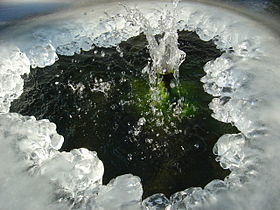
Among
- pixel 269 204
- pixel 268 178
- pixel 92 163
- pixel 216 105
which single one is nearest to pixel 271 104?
pixel 216 105

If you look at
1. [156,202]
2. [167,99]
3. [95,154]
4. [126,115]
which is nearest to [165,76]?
[167,99]

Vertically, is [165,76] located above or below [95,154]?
above

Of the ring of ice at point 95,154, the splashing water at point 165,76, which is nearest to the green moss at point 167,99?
the splashing water at point 165,76

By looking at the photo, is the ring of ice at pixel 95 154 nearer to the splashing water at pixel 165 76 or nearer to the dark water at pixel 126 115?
the dark water at pixel 126 115

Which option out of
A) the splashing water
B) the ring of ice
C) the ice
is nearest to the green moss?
the splashing water

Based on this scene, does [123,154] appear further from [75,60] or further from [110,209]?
[75,60]

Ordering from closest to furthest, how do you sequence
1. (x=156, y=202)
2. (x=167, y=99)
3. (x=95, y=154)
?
1. (x=156, y=202)
2. (x=95, y=154)
3. (x=167, y=99)

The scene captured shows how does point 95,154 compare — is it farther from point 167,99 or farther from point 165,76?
point 165,76
